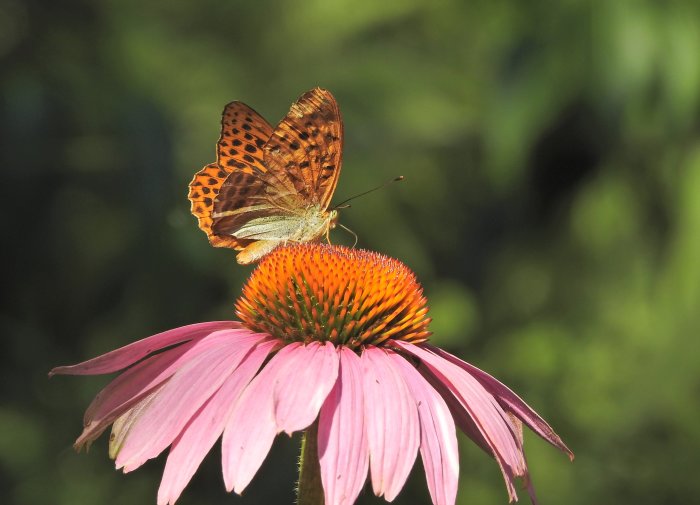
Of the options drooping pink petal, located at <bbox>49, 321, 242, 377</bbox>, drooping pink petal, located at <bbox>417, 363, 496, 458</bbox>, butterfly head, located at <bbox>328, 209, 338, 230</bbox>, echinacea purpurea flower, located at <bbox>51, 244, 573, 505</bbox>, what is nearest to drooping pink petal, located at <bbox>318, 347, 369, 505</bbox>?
echinacea purpurea flower, located at <bbox>51, 244, 573, 505</bbox>

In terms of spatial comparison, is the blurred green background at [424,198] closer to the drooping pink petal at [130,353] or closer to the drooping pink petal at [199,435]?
the drooping pink petal at [130,353]

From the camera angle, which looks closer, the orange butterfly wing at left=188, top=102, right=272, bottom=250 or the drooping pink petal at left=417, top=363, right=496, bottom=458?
the drooping pink petal at left=417, top=363, right=496, bottom=458

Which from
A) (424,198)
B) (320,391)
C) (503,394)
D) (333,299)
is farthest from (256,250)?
(424,198)

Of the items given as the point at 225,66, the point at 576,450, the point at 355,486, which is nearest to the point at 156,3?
the point at 225,66

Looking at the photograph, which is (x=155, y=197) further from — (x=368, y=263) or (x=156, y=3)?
(x=156, y=3)

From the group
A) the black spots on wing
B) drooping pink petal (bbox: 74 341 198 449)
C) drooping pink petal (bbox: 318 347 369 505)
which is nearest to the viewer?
drooping pink petal (bbox: 318 347 369 505)

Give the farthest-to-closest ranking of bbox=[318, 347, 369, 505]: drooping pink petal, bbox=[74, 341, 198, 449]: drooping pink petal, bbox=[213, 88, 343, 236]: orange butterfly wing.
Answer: bbox=[213, 88, 343, 236]: orange butterfly wing < bbox=[74, 341, 198, 449]: drooping pink petal < bbox=[318, 347, 369, 505]: drooping pink petal

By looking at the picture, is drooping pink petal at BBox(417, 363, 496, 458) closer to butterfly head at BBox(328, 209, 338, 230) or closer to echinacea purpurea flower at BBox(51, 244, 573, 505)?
echinacea purpurea flower at BBox(51, 244, 573, 505)
